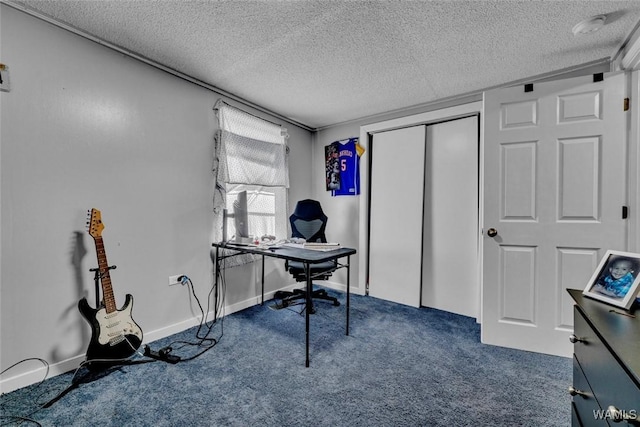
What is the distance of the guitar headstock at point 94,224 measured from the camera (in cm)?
181

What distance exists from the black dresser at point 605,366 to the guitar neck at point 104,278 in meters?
2.46

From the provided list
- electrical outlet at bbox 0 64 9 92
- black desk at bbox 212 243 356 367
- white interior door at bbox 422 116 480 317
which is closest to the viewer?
electrical outlet at bbox 0 64 9 92

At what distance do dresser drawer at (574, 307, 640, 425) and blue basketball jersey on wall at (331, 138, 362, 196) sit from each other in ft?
8.72

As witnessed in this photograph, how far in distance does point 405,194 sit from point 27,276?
332cm

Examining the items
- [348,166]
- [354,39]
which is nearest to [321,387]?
[354,39]

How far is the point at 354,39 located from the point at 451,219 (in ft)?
6.85

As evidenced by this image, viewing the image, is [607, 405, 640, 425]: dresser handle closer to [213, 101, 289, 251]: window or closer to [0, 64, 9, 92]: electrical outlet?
[213, 101, 289, 251]: window

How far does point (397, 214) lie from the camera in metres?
3.27

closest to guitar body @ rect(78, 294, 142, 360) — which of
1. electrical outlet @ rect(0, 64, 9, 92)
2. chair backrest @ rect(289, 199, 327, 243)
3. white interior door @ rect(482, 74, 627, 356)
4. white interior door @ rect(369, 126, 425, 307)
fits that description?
electrical outlet @ rect(0, 64, 9, 92)

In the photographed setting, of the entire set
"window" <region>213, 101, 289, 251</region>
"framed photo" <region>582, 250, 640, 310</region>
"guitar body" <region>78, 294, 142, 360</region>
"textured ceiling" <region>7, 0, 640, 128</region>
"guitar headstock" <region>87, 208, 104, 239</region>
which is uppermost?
"textured ceiling" <region>7, 0, 640, 128</region>

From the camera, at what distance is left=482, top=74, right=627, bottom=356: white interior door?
75.1 inches

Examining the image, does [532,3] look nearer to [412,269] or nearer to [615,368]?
[615,368]

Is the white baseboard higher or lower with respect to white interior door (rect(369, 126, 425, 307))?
lower

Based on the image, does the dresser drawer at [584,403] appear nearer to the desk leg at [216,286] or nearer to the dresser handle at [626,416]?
the dresser handle at [626,416]
